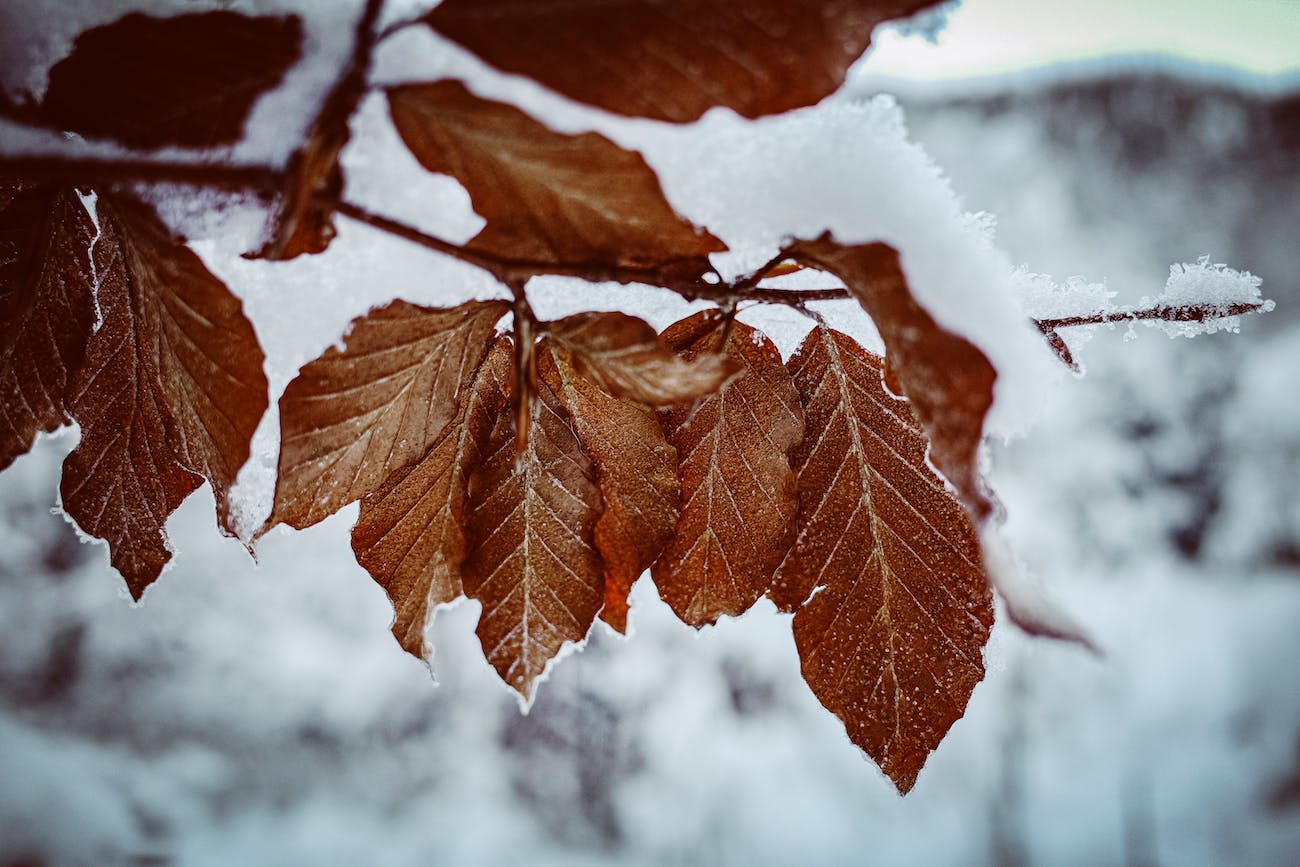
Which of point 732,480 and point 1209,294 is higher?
point 1209,294

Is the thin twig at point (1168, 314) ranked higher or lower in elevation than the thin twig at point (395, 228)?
higher

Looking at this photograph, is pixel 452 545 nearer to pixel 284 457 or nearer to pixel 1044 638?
pixel 284 457

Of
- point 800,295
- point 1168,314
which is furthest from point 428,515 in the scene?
point 1168,314

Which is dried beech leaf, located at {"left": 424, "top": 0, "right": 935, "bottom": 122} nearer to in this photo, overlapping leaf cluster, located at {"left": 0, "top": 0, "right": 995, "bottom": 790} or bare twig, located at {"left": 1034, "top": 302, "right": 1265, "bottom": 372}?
overlapping leaf cluster, located at {"left": 0, "top": 0, "right": 995, "bottom": 790}

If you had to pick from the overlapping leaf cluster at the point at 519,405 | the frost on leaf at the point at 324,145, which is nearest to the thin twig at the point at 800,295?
the overlapping leaf cluster at the point at 519,405

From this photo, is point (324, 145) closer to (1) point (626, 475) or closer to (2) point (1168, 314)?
(1) point (626, 475)

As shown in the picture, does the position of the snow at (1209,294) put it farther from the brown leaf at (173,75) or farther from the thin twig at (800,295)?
the brown leaf at (173,75)
